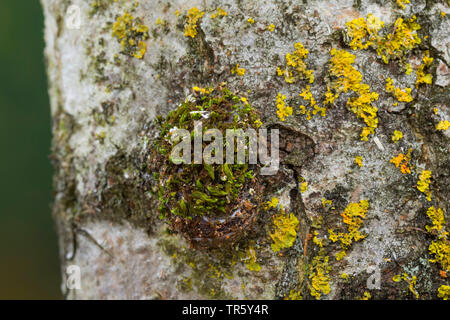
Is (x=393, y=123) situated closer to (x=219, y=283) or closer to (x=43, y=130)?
(x=219, y=283)

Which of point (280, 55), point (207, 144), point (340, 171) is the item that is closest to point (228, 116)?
point (207, 144)

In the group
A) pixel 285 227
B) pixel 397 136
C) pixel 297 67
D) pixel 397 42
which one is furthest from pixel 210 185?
pixel 397 42

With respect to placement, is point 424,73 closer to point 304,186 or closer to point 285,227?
point 304,186

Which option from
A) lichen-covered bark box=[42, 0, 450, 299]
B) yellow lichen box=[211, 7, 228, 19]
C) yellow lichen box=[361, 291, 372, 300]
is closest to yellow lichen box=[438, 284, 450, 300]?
lichen-covered bark box=[42, 0, 450, 299]

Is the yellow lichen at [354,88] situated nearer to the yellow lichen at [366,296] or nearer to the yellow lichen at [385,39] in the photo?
the yellow lichen at [385,39]

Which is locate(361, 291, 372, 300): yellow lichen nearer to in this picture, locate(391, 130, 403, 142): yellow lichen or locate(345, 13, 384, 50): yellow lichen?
locate(391, 130, 403, 142): yellow lichen
